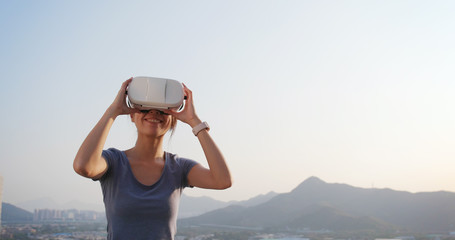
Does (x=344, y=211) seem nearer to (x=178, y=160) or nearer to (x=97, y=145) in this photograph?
(x=178, y=160)

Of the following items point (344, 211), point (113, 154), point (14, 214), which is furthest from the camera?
point (14, 214)

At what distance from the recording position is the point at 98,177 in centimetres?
124

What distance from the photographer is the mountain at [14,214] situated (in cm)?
6557

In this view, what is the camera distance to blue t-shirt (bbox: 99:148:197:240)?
1.20 meters

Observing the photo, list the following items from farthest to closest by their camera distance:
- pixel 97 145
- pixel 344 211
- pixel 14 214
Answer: pixel 14 214 < pixel 344 211 < pixel 97 145

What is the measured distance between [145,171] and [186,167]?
0.13 metres

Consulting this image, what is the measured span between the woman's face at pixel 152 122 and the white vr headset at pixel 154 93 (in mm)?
114

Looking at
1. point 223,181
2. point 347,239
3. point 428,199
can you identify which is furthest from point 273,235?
point 223,181

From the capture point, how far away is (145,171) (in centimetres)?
132

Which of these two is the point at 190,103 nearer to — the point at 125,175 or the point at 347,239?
the point at 125,175

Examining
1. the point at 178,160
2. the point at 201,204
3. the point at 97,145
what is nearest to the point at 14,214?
the point at 201,204

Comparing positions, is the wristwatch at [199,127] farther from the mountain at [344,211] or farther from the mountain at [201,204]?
the mountain at [201,204]

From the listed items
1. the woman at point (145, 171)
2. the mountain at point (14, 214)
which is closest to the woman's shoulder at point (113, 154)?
the woman at point (145, 171)

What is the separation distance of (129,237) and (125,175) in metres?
0.17
